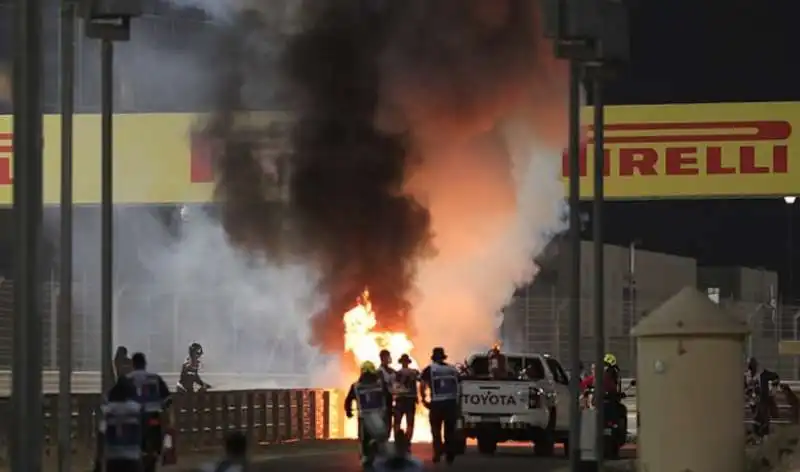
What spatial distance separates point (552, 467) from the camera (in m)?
23.7

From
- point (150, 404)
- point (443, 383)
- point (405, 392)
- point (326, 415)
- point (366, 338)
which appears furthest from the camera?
point (366, 338)

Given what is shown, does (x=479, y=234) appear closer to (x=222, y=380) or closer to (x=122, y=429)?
(x=222, y=380)

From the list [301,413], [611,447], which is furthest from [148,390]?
[301,413]

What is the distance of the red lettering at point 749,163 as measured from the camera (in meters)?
35.7

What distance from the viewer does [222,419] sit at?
91.2ft

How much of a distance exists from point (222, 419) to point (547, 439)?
545 centimetres

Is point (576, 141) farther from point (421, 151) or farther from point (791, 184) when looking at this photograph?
point (791, 184)

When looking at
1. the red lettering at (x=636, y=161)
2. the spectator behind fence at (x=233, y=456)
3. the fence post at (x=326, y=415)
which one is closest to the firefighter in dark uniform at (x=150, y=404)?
the spectator behind fence at (x=233, y=456)

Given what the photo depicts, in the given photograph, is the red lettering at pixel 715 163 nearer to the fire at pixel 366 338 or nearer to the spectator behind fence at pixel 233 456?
the fire at pixel 366 338

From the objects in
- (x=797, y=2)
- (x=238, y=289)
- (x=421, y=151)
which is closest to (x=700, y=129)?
(x=421, y=151)

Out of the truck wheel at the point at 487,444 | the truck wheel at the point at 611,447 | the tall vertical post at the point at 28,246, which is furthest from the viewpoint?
the truck wheel at the point at 487,444

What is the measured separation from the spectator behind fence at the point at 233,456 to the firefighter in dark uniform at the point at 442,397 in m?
12.7

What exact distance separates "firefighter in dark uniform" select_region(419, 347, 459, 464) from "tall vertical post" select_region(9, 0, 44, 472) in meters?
12.3

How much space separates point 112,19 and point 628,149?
20678 mm
